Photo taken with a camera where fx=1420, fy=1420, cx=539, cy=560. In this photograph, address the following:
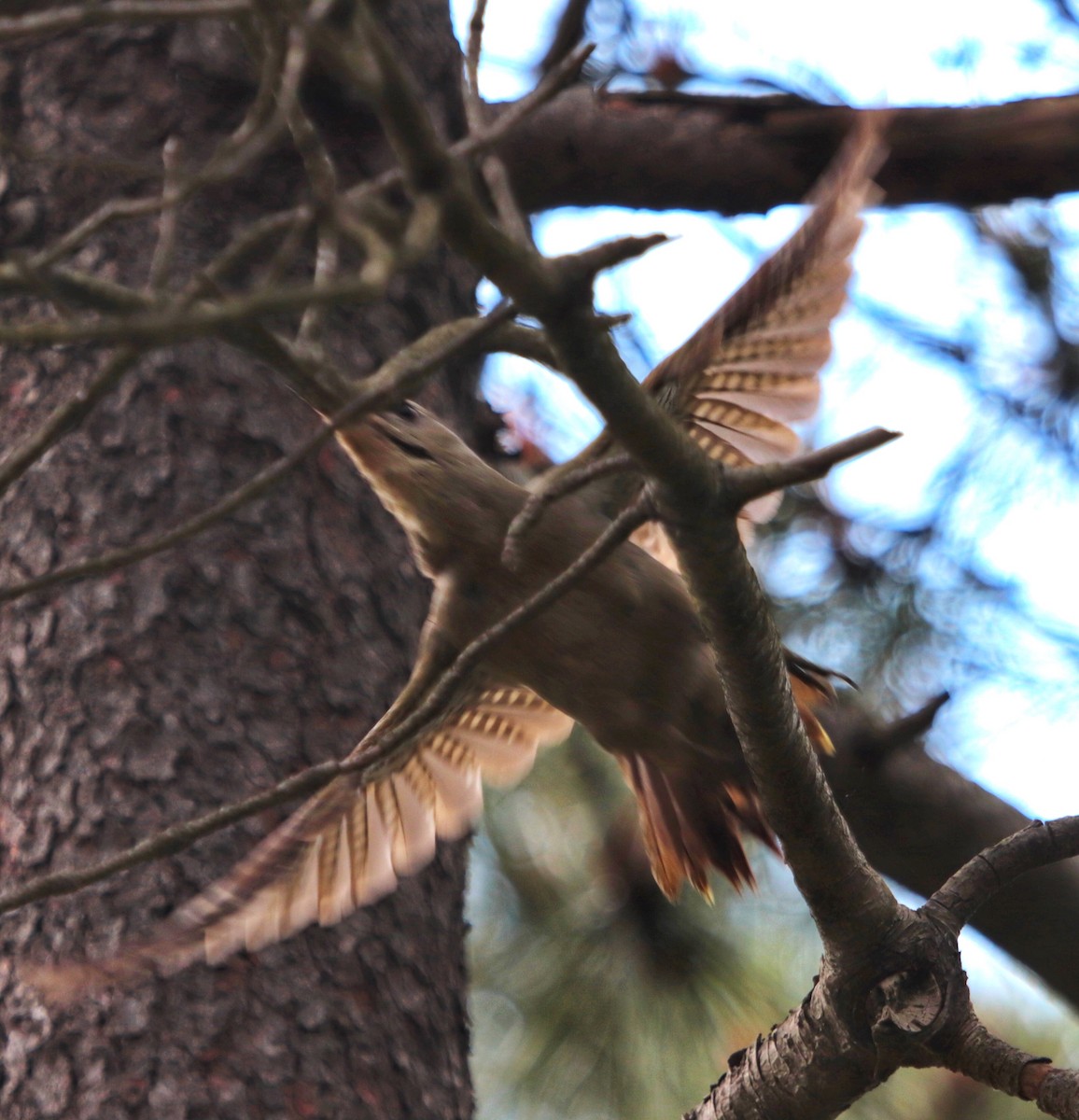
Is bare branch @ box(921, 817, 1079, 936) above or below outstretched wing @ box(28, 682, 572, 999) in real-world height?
below

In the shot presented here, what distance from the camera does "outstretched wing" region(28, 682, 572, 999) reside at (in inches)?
74.9

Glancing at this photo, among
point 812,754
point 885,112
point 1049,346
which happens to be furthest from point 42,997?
point 1049,346

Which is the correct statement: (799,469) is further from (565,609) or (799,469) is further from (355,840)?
(355,840)

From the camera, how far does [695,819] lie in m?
2.34

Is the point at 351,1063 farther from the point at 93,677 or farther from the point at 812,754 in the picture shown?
the point at 812,754

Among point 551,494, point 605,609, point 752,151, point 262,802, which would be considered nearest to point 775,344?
point 605,609

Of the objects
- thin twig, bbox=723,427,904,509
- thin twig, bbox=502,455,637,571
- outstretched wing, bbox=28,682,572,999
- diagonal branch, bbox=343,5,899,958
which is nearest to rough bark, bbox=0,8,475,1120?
outstretched wing, bbox=28,682,572,999

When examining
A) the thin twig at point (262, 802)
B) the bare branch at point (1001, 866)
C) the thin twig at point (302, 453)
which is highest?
the thin twig at point (302, 453)

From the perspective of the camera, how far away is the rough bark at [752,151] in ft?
8.57

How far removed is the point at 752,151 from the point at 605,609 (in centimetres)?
111

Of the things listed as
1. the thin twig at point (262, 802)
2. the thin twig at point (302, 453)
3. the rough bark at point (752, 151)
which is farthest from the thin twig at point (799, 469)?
the rough bark at point (752, 151)

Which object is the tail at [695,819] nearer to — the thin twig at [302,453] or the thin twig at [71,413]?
the thin twig at [302,453]

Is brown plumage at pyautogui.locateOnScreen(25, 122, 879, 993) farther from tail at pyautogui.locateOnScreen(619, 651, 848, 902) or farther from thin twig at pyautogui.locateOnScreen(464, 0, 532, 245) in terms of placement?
thin twig at pyautogui.locateOnScreen(464, 0, 532, 245)

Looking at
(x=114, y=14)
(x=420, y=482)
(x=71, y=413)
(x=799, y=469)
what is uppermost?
(x=420, y=482)
